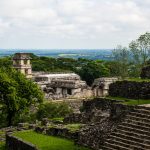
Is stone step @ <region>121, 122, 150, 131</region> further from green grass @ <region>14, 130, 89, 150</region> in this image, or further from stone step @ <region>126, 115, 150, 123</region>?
green grass @ <region>14, 130, 89, 150</region>

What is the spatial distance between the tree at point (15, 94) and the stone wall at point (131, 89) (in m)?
16.7

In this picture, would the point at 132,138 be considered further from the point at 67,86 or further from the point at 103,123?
the point at 67,86

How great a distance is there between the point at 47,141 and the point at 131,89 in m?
5.31

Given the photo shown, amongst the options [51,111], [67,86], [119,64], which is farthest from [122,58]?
[51,111]

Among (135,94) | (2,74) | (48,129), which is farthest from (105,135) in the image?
(2,74)

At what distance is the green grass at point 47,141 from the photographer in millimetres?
22167

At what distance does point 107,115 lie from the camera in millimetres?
23297

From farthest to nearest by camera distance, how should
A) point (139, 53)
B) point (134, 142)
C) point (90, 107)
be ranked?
point (139, 53)
point (90, 107)
point (134, 142)

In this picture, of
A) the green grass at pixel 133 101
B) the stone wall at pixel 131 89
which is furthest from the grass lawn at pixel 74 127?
the green grass at pixel 133 101

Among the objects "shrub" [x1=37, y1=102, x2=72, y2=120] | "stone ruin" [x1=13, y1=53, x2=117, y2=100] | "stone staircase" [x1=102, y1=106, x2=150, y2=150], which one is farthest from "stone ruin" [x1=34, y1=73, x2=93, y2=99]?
"stone staircase" [x1=102, y1=106, x2=150, y2=150]

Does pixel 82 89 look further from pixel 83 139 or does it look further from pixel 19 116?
pixel 83 139

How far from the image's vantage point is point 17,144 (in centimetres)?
2480

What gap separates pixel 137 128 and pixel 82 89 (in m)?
55.6

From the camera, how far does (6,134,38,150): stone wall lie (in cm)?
2287
